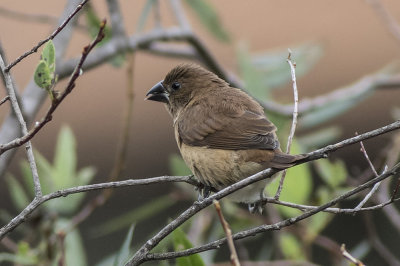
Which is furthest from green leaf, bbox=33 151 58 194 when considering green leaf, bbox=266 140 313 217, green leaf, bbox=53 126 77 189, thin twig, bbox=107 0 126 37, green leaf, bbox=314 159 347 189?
green leaf, bbox=314 159 347 189

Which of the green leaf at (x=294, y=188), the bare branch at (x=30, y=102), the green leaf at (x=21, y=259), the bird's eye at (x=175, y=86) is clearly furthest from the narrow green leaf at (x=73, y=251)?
the bird's eye at (x=175, y=86)

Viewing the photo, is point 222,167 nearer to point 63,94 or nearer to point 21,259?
point 21,259

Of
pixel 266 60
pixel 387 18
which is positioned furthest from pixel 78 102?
pixel 387 18

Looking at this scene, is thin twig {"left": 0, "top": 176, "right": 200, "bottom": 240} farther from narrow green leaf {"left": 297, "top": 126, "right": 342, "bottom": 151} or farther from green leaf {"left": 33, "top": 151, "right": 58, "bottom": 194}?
narrow green leaf {"left": 297, "top": 126, "right": 342, "bottom": 151}

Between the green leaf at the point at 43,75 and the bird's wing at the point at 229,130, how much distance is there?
1.50 m

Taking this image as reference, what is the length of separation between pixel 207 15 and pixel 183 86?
60 cm

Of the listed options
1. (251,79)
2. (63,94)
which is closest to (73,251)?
(251,79)

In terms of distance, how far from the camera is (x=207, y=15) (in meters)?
5.02

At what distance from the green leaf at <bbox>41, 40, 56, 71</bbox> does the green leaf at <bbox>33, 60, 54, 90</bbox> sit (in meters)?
0.02

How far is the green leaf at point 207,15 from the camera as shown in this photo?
5020 mm

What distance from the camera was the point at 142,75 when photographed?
24.2ft

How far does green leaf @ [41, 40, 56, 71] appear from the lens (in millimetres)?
2314

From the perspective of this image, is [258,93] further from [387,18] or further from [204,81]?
[387,18]

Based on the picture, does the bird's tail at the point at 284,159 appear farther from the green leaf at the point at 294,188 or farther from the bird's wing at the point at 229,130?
the green leaf at the point at 294,188
